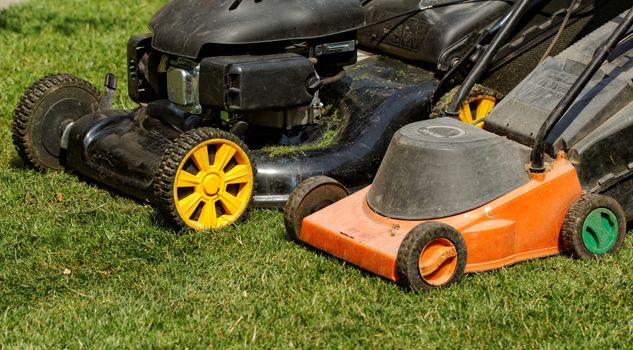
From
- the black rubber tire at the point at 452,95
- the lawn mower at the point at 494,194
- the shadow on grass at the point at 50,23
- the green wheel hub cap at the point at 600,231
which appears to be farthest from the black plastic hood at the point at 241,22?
the shadow on grass at the point at 50,23

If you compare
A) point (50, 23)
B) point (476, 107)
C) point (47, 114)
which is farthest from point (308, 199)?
point (50, 23)

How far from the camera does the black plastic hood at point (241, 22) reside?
15.5ft

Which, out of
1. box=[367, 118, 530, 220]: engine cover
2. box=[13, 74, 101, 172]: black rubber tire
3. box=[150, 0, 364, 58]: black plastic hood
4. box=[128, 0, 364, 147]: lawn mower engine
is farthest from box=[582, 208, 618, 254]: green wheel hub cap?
box=[13, 74, 101, 172]: black rubber tire

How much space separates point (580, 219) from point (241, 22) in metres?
1.57

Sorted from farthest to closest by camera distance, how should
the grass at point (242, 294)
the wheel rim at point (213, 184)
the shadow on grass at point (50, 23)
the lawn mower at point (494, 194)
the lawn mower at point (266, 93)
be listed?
the shadow on grass at point (50, 23) → the lawn mower at point (266, 93) → the wheel rim at point (213, 184) → the lawn mower at point (494, 194) → the grass at point (242, 294)

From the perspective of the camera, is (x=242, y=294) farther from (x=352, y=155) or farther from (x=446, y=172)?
(x=352, y=155)

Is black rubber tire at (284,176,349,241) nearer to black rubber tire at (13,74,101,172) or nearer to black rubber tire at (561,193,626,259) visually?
black rubber tire at (561,193,626,259)

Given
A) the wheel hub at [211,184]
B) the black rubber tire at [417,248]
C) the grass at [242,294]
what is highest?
the black rubber tire at [417,248]

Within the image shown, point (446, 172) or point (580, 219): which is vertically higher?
point (446, 172)

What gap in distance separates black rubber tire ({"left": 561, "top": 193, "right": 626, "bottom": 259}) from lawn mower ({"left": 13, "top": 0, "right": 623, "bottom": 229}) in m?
0.70

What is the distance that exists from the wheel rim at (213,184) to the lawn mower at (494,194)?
0.32m

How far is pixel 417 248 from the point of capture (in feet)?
12.6

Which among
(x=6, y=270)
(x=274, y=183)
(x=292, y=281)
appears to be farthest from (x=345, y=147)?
(x=6, y=270)

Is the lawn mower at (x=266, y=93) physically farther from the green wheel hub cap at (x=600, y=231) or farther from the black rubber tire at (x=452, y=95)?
the green wheel hub cap at (x=600, y=231)
